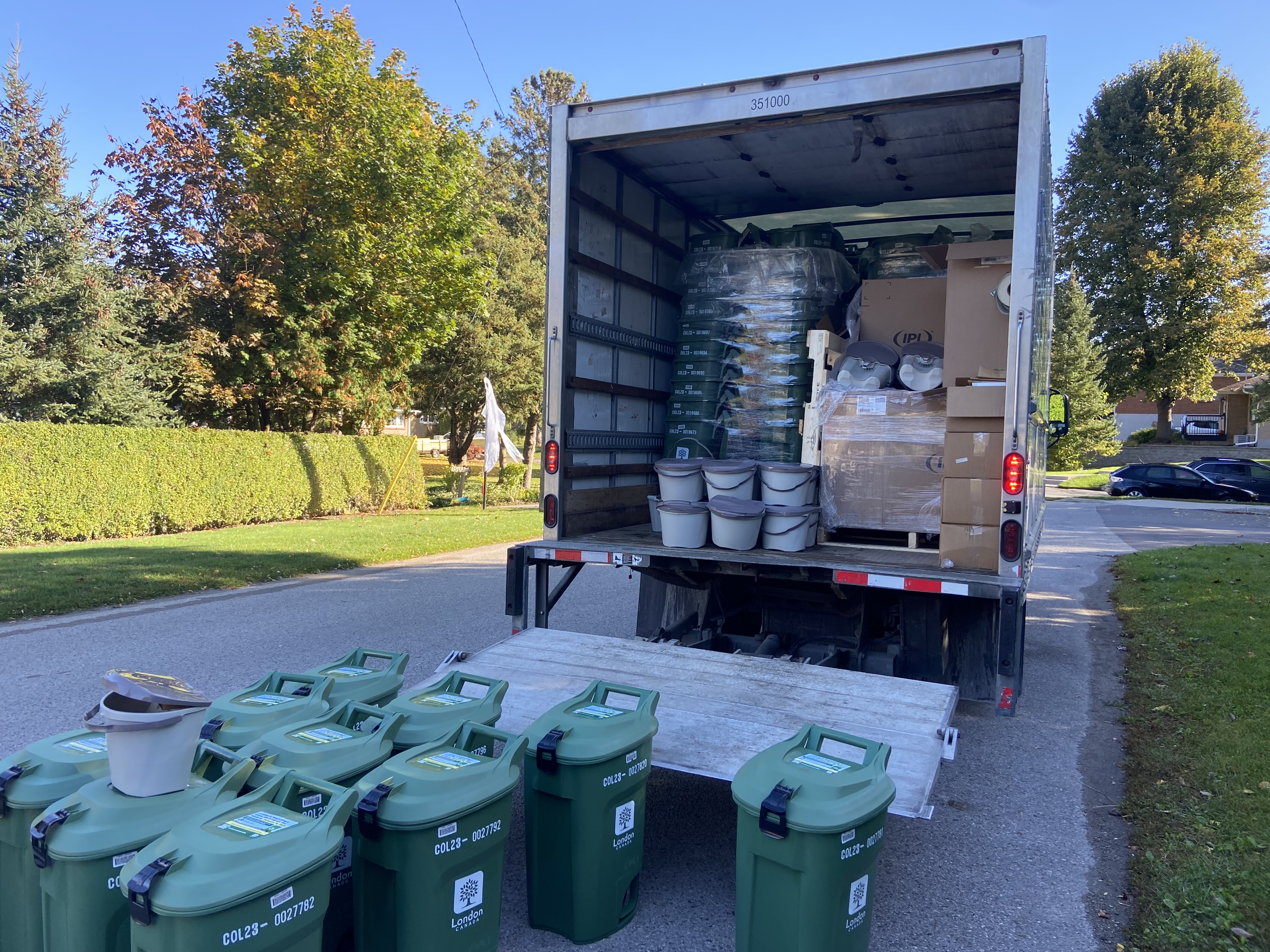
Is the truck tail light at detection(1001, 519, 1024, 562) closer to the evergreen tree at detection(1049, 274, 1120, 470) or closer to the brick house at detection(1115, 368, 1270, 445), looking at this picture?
the evergreen tree at detection(1049, 274, 1120, 470)

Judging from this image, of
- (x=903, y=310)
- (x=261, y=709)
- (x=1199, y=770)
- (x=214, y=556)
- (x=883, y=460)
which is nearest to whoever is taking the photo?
(x=261, y=709)

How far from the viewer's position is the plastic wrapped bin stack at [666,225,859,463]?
20.9 feet

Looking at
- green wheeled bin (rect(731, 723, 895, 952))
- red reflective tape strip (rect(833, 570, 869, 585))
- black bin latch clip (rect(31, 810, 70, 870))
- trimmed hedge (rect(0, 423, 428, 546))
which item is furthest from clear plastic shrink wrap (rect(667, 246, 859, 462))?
trimmed hedge (rect(0, 423, 428, 546))

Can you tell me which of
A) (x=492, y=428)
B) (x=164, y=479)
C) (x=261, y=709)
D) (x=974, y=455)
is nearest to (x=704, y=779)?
(x=974, y=455)

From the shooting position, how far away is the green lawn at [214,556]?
9078 millimetres

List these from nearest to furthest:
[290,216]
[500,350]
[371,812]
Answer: [371,812] → [290,216] → [500,350]

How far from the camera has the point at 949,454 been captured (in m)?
4.61

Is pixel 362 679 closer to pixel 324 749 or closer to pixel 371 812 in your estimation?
pixel 324 749

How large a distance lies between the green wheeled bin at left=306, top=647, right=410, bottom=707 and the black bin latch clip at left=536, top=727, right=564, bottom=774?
2.89 ft

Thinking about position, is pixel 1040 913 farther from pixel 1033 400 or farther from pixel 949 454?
pixel 1033 400

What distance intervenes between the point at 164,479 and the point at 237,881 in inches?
569

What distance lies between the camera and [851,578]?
4512 millimetres

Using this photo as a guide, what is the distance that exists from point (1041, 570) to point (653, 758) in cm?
1103

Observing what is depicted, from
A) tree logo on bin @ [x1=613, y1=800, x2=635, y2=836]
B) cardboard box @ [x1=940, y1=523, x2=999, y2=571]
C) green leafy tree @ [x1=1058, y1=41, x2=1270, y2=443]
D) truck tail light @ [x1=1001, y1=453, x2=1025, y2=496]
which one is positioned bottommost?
tree logo on bin @ [x1=613, y1=800, x2=635, y2=836]
